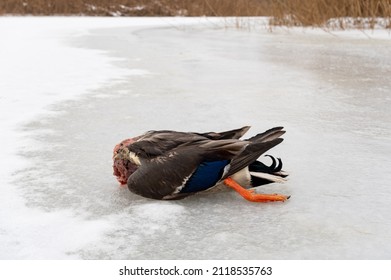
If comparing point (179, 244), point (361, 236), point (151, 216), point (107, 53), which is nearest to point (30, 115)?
point (151, 216)

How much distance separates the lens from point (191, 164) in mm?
1867

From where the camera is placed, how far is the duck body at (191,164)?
73.9 inches

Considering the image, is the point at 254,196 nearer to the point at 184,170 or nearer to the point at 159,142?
the point at 184,170

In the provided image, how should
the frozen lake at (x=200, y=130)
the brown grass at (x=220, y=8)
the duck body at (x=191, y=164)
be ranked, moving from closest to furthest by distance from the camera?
the frozen lake at (x=200, y=130)
the duck body at (x=191, y=164)
the brown grass at (x=220, y=8)

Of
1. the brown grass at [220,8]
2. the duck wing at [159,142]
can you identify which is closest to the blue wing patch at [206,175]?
the duck wing at [159,142]

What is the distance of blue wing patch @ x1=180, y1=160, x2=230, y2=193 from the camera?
188cm

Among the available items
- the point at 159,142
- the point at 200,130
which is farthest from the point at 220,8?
the point at 159,142

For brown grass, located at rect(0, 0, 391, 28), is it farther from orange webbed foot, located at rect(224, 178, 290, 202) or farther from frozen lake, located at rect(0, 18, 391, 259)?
orange webbed foot, located at rect(224, 178, 290, 202)

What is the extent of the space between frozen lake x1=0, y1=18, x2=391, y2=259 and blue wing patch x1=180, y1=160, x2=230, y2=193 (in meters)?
0.08

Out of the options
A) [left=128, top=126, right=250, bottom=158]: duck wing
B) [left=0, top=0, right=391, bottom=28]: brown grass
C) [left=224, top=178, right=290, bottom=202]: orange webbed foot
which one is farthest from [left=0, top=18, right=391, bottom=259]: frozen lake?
[left=0, top=0, right=391, bottom=28]: brown grass

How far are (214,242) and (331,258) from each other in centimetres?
33

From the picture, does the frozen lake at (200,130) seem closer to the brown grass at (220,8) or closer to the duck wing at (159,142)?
the duck wing at (159,142)

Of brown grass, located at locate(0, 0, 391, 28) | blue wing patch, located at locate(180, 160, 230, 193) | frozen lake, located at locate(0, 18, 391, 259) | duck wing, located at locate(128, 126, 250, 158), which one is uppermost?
brown grass, located at locate(0, 0, 391, 28)

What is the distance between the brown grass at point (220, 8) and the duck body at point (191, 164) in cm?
693
